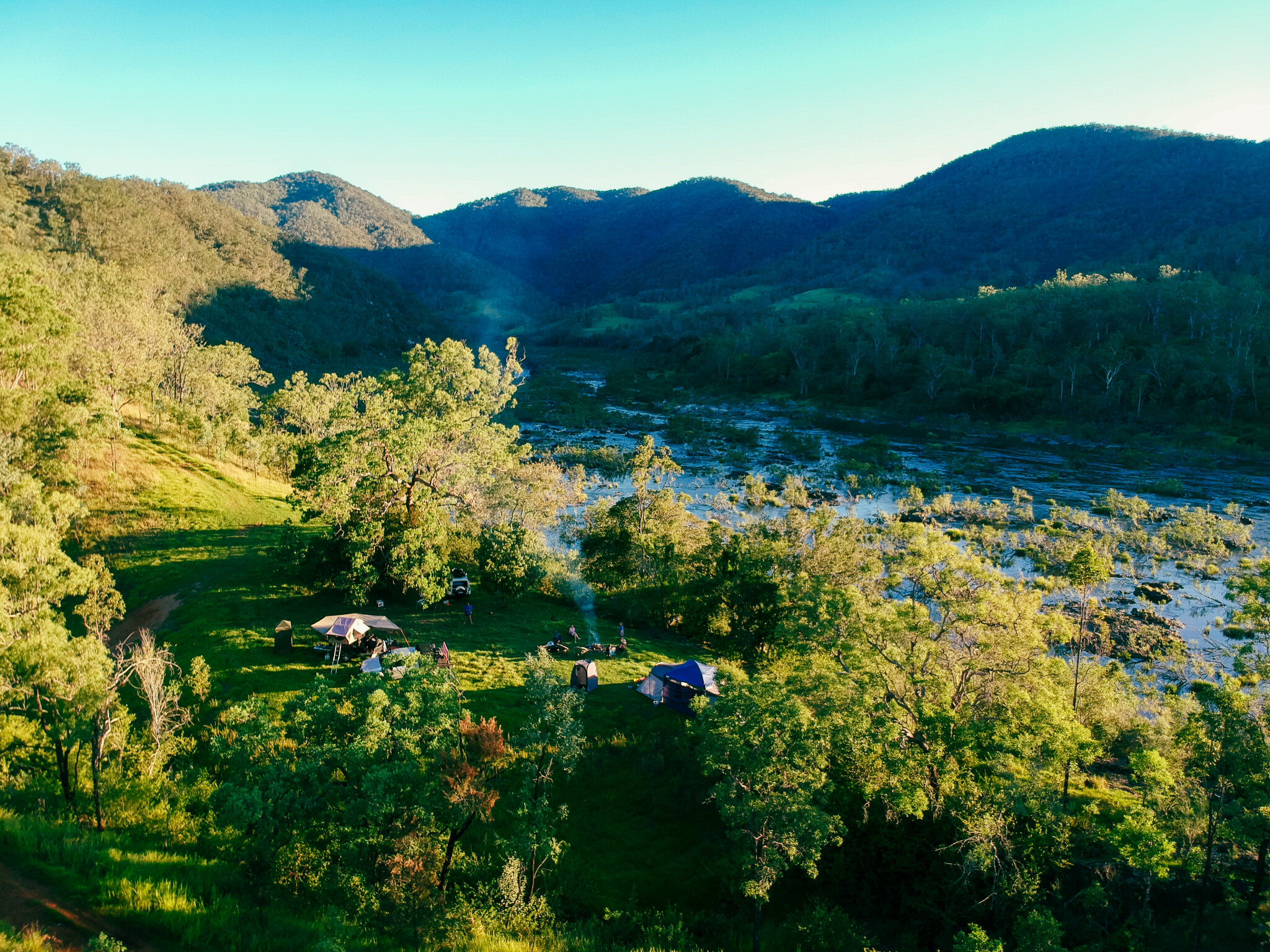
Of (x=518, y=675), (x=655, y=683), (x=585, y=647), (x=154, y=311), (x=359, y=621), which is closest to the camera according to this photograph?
(x=655, y=683)

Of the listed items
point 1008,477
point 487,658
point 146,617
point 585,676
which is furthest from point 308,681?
point 1008,477

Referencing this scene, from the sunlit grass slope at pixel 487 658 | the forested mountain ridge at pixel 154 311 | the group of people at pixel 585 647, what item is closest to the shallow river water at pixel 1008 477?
the group of people at pixel 585 647

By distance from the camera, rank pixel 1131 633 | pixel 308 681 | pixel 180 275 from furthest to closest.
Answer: pixel 180 275
pixel 1131 633
pixel 308 681

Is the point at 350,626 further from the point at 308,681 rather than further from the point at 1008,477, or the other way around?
the point at 1008,477

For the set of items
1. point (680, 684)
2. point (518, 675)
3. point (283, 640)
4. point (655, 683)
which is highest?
point (283, 640)

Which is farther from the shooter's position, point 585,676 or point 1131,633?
point 1131,633

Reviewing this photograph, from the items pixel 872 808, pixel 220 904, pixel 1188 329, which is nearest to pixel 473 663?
pixel 220 904

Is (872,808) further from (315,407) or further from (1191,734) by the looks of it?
(315,407)

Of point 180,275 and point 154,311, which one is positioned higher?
point 180,275
